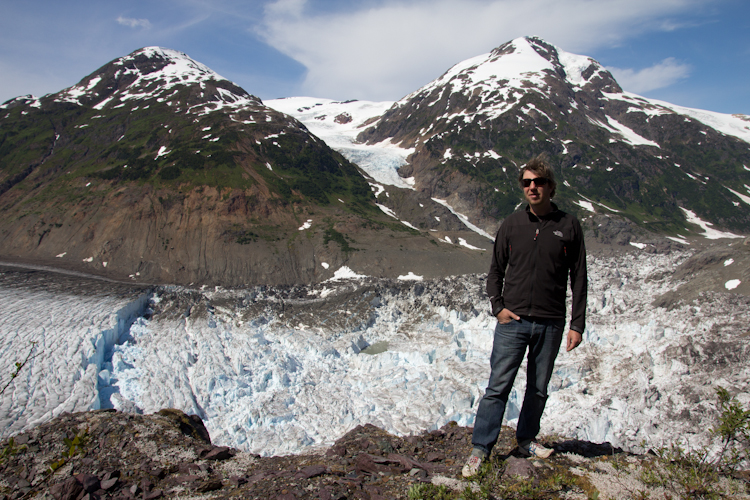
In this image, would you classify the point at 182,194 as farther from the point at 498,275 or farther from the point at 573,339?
the point at 573,339

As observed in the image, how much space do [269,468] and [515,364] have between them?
5.05 meters

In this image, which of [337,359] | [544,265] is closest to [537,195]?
[544,265]

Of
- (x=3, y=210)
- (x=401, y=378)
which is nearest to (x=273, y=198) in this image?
(x=3, y=210)

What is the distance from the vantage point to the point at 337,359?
3362cm

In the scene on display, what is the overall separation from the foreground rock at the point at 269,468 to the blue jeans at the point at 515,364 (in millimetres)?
495

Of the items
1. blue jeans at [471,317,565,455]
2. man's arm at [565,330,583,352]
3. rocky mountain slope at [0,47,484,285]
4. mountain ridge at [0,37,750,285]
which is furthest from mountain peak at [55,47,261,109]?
man's arm at [565,330,583,352]

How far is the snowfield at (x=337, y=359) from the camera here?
21.9m

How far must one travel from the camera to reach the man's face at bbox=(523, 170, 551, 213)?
202 inches

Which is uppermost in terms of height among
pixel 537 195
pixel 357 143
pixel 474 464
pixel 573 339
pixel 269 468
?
pixel 357 143

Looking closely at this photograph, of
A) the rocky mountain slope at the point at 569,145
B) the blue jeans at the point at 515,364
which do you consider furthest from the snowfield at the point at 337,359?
the rocky mountain slope at the point at 569,145

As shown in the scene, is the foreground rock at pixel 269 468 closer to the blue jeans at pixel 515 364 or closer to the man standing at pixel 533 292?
the blue jeans at pixel 515 364

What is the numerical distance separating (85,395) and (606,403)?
31095 mm

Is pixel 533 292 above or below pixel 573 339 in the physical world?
above

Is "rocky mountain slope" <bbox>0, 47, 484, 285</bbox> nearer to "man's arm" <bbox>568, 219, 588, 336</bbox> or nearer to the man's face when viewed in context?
"man's arm" <bbox>568, 219, 588, 336</bbox>
